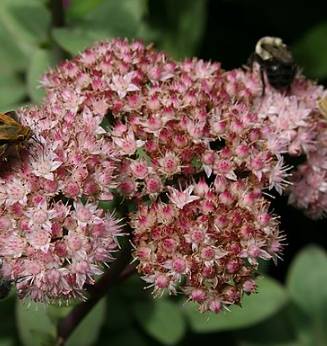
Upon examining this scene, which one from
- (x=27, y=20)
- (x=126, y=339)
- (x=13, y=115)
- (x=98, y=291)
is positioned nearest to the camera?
(x=13, y=115)

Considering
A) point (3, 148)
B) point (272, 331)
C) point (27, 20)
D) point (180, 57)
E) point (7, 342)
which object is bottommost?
point (272, 331)

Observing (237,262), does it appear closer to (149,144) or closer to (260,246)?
(260,246)

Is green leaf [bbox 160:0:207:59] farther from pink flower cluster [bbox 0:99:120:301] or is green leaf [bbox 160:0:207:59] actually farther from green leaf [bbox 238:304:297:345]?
pink flower cluster [bbox 0:99:120:301]

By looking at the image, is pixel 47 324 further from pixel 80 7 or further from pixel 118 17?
pixel 80 7

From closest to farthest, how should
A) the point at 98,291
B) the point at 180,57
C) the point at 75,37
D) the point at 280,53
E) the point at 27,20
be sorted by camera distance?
the point at 98,291, the point at 280,53, the point at 75,37, the point at 27,20, the point at 180,57

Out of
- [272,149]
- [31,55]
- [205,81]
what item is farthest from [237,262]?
[31,55]

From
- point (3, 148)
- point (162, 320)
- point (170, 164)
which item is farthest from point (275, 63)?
point (162, 320)
